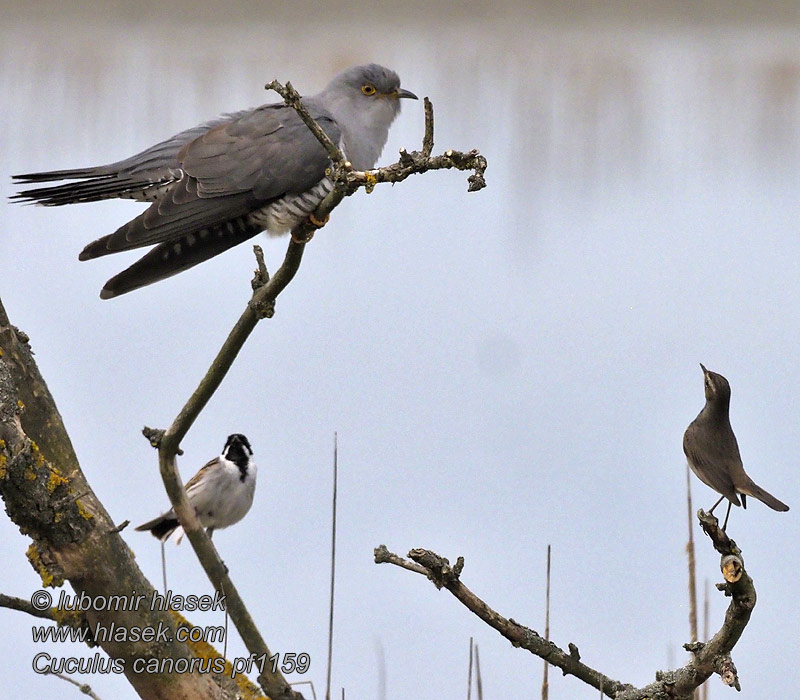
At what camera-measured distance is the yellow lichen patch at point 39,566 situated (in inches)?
68.2

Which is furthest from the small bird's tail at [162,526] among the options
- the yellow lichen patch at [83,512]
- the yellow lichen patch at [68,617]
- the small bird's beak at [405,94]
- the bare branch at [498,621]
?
the bare branch at [498,621]

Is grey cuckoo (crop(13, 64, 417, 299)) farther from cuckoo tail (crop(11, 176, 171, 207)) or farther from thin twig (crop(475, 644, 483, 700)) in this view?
thin twig (crop(475, 644, 483, 700))

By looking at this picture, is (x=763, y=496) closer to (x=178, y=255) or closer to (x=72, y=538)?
(x=72, y=538)

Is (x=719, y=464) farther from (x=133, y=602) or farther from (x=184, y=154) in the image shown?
(x=184, y=154)

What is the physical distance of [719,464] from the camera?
1647 millimetres

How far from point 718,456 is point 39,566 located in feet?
3.90

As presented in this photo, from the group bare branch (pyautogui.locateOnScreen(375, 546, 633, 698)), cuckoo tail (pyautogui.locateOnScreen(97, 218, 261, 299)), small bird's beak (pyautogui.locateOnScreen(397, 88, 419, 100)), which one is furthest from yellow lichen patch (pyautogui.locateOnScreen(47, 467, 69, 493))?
small bird's beak (pyautogui.locateOnScreen(397, 88, 419, 100))

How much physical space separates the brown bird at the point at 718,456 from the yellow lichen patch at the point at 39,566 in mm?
1131

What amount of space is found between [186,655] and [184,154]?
140cm

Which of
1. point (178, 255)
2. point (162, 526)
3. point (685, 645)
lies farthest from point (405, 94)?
point (685, 645)

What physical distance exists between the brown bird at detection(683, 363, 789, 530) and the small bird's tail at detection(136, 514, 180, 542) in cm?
247

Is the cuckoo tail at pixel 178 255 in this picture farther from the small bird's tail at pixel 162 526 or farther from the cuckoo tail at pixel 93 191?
the small bird's tail at pixel 162 526

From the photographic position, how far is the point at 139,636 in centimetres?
178

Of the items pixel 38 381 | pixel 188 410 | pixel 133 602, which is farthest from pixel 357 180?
pixel 133 602
